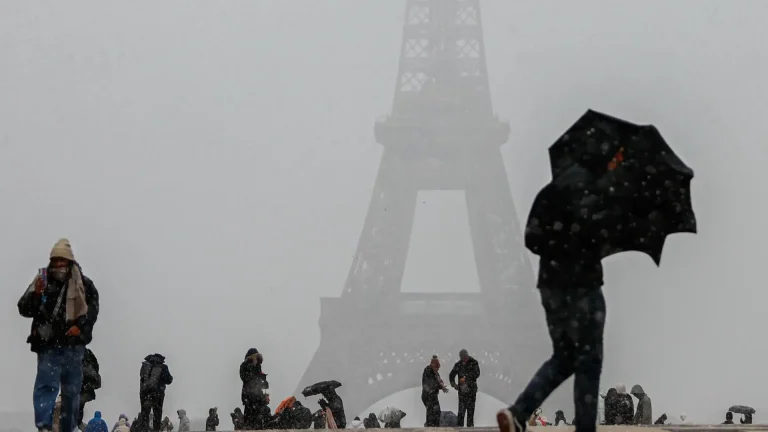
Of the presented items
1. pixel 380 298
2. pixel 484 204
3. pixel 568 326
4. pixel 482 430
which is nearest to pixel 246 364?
pixel 482 430

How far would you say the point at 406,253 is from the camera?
3309cm

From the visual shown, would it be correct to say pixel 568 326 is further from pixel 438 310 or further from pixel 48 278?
pixel 438 310

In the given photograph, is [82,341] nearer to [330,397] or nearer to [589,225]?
[589,225]

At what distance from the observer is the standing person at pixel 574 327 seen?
3.25m

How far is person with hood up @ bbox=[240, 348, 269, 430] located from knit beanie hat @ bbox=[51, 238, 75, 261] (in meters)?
4.75

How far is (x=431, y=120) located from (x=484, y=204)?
4.02m

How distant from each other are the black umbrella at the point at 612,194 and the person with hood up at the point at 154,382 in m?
6.80

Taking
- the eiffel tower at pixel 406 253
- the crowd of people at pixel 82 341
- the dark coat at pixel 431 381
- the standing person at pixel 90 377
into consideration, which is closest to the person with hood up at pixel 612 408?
the dark coat at pixel 431 381

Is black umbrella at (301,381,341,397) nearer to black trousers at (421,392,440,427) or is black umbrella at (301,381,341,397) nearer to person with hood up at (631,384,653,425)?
black trousers at (421,392,440,427)

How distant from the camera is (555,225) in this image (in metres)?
3.30

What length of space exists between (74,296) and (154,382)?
191 inches

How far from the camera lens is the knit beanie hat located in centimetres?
466

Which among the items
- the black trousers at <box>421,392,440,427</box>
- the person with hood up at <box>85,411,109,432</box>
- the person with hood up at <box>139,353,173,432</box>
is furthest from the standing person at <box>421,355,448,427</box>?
the person with hood up at <box>85,411,109,432</box>

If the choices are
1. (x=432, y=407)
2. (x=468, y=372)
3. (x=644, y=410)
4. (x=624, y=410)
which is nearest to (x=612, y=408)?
(x=624, y=410)
